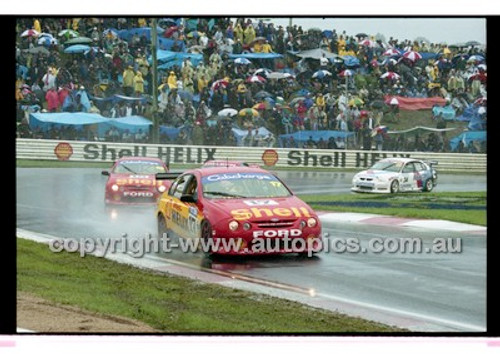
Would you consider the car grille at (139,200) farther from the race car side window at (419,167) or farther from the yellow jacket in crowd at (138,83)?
the race car side window at (419,167)

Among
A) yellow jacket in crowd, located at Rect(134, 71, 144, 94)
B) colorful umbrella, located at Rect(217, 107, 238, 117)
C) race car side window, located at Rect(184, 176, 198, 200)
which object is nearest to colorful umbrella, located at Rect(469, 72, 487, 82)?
colorful umbrella, located at Rect(217, 107, 238, 117)

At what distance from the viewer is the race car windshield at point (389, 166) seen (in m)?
11.7

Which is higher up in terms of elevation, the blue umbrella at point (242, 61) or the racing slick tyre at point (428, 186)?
the blue umbrella at point (242, 61)

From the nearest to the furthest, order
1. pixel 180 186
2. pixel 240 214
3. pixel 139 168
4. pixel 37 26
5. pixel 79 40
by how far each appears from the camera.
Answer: pixel 37 26, pixel 79 40, pixel 240 214, pixel 139 168, pixel 180 186

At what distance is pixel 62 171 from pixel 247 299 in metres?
3.19

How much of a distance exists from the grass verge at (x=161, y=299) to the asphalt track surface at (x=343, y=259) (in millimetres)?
354

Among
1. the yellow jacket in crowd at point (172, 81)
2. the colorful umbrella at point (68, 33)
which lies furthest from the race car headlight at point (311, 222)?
the colorful umbrella at point (68, 33)

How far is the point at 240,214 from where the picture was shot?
11.5 metres

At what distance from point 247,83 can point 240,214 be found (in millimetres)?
1438

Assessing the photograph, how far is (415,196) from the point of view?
1316 cm

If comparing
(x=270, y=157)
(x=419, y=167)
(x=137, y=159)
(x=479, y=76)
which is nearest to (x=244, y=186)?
(x=270, y=157)

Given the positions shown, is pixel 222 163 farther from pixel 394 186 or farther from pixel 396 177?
pixel 394 186
